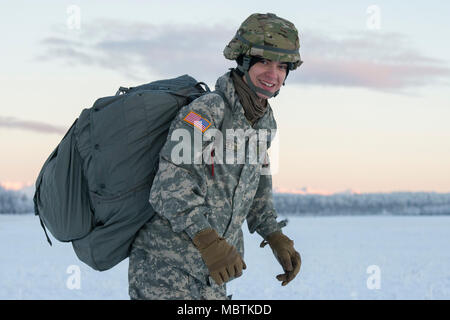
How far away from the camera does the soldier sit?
Answer: 8.77 feet

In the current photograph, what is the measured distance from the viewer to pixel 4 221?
25.4m

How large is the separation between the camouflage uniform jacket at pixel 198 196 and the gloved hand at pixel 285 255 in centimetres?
30

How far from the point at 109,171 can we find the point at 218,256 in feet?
2.28

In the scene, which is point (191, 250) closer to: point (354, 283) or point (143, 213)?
point (143, 213)

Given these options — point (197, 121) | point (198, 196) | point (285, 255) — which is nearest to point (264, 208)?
point (285, 255)

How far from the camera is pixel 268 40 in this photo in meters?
2.93

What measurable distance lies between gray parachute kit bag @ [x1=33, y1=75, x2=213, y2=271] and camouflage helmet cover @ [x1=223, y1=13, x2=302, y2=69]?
0.35 m

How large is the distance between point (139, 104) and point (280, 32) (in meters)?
0.82

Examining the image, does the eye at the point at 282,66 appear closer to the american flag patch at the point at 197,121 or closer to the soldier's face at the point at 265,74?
the soldier's face at the point at 265,74

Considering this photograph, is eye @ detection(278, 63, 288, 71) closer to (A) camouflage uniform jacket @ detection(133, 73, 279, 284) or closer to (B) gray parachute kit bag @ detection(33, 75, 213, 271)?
(A) camouflage uniform jacket @ detection(133, 73, 279, 284)

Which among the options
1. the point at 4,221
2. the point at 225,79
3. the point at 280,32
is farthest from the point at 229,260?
the point at 4,221

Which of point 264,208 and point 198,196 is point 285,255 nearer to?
point 264,208

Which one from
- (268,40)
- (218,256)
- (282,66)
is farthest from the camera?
(282,66)

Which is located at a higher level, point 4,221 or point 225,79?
point 225,79
